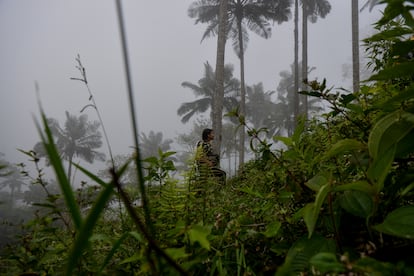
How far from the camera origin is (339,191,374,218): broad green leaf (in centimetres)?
58

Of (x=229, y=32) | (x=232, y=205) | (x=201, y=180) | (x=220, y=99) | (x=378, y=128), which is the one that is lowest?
(x=232, y=205)

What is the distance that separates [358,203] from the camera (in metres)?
0.60

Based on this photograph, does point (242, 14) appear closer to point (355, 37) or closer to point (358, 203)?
point (355, 37)

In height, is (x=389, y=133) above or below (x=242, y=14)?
below

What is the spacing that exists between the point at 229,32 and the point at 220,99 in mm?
15513

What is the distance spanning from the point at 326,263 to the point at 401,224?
213mm

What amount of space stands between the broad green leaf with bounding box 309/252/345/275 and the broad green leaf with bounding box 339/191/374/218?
8.2 inches

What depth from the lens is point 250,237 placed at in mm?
850

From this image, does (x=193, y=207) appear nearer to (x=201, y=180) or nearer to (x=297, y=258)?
(x=201, y=180)

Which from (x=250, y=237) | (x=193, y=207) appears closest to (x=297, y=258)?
(x=250, y=237)

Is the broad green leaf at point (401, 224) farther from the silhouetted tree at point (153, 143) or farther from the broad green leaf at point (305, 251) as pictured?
the silhouetted tree at point (153, 143)

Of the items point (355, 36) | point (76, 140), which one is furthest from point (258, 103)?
point (76, 140)

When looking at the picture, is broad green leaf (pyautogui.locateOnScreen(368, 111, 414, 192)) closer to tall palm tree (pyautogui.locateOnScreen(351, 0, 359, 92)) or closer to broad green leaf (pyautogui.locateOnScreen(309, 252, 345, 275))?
broad green leaf (pyautogui.locateOnScreen(309, 252, 345, 275))

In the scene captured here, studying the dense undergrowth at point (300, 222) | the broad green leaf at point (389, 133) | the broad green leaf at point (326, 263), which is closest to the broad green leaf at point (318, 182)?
the dense undergrowth at point (300, 222)
